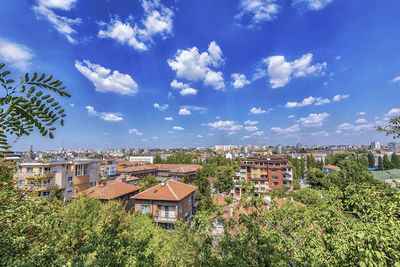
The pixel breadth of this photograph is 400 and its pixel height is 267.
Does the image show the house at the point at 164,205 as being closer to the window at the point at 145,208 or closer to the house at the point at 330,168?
the window at the point at 145,208

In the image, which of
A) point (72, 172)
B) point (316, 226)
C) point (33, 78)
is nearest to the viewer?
point (33, 78)

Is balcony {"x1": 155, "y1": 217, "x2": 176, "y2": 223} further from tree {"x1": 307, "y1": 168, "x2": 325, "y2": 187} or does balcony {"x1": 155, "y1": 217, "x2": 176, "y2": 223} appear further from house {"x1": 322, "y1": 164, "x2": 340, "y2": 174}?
house {"x1": 322, "y1": 164, "x2": 340, "y2": 174}

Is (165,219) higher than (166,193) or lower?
lower

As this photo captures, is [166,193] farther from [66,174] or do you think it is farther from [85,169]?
[85,169]

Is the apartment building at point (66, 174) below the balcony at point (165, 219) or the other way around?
the other way around

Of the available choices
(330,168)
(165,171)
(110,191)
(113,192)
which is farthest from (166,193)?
(330,168)

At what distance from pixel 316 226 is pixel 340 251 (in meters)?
2.42

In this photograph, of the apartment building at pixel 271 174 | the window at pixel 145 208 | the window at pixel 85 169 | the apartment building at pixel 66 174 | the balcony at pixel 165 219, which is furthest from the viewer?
the apartment building at pixel 271 174

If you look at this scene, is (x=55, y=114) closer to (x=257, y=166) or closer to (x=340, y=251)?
(x=340, y=251)

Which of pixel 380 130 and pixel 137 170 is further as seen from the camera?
pixel 137 170

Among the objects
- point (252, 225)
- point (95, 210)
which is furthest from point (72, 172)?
point (252, 225)

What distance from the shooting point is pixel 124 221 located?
11273 millimetres

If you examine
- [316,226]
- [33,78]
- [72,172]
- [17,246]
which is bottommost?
[72,172]

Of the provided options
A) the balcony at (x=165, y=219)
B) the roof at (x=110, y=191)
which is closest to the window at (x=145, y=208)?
the balcony at (x=165, y=219)
